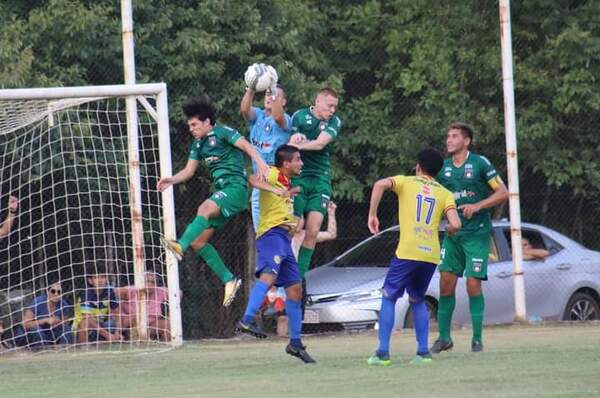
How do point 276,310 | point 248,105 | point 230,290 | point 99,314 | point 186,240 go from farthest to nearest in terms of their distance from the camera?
point 276,310 < point 99,314 < point 248,105 < point 230,290 < point 186,240

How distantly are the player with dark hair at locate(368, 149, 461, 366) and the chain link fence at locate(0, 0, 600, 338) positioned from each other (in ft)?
18.4

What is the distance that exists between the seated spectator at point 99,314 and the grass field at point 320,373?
86cm

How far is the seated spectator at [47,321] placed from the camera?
54.5 ft

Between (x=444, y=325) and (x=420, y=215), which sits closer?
(x=420, y=215)

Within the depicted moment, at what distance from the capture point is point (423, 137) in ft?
67.2

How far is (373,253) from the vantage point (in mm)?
19578

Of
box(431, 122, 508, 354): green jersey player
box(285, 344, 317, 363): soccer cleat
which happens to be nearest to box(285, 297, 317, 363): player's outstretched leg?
box(285, 344, 317, 363): soccer cleat

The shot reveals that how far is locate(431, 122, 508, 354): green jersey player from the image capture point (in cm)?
1411

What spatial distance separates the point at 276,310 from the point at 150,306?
2022 millimetres

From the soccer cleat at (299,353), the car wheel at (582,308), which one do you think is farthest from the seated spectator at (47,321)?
Result: the car wheel at (582,308)

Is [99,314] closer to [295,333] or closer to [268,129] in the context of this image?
[268,129]

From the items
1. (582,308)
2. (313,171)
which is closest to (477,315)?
(313,171)

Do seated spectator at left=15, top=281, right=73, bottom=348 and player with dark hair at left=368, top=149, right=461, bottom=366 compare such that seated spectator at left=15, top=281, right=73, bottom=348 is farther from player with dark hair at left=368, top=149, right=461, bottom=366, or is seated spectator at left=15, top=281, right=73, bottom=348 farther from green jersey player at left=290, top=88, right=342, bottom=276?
player with dark hair at left=368, top=149, right=461, bottom=366

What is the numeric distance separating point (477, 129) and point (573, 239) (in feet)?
8.83
